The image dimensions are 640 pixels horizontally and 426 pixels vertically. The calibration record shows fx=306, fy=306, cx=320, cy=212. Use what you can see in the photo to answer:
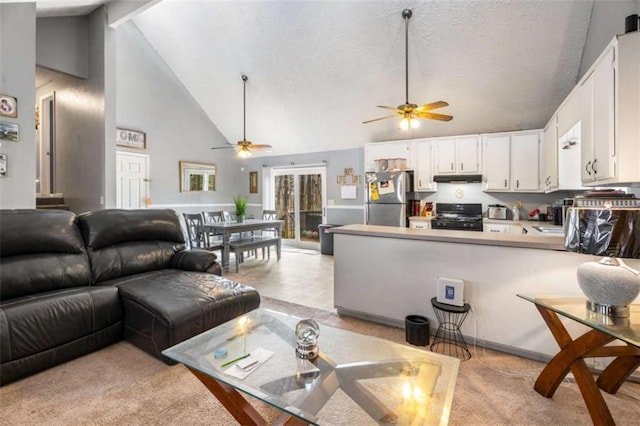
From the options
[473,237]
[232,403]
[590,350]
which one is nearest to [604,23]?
[473,237]

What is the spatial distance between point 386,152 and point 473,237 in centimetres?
355

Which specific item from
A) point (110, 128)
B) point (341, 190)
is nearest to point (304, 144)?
point (341, 190)

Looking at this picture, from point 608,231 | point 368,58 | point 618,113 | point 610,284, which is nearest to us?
point 608,231

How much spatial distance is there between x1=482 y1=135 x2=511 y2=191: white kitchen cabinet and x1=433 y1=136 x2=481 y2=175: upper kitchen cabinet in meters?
0.12

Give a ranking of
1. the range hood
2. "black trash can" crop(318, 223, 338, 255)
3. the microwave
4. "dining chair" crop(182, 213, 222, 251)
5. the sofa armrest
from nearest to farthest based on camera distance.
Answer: the microwave, the sofa armrest, the range hood, "dining chair" crop(182, 213, 222, 251), "black trash can" crop(318, 223, 338, 255)

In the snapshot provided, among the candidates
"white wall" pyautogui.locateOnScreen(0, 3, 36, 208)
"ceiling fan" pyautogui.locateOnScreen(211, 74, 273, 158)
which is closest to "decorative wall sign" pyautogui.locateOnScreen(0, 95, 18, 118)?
"white wall" pyautogui.locateOnScreen(0, 3, 36, 208)

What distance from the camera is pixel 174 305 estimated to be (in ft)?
7.22

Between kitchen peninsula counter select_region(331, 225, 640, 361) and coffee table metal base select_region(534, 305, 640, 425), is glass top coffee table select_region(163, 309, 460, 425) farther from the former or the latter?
kitchen peninsula counter select_region(331, 225, 640, 361)

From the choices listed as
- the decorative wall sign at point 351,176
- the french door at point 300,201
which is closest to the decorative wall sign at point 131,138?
the french door at point 300,201

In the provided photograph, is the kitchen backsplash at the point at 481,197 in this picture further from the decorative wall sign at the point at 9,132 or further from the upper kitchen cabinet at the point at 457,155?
the decorative wall sign at the point at 9,132

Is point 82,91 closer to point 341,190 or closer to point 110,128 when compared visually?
point 110,128

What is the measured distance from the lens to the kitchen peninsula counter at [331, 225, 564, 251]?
2180 millimetres

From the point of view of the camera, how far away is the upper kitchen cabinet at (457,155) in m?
5.00

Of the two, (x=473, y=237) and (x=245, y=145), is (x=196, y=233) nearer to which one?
(x=245, y=145)
